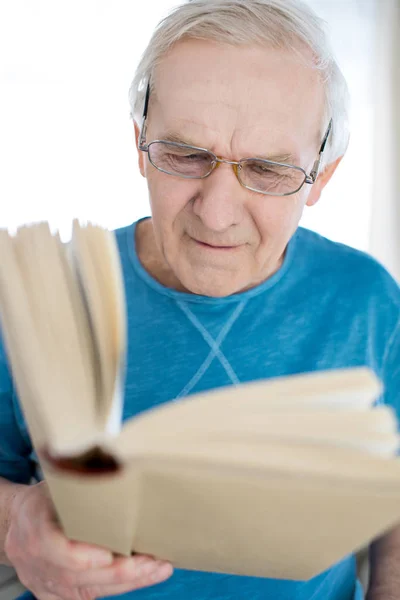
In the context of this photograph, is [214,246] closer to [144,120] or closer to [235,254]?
[235,254]

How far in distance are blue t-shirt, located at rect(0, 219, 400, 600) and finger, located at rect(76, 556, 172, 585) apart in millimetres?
433

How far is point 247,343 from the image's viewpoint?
1013 mm

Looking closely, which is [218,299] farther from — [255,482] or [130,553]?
[255,482]

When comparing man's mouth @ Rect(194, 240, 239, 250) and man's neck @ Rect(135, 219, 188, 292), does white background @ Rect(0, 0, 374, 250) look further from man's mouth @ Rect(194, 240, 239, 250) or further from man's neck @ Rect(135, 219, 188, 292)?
man's mouth @ Rect(194, 240, 239, 250)

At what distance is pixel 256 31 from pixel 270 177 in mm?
207

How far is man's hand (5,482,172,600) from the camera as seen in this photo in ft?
1.67

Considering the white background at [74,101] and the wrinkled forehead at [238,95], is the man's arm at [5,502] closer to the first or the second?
the wrinkled forehead at [238,95]

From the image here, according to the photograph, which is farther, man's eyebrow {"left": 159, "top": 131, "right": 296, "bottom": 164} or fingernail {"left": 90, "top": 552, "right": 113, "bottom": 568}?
man's eyebrow {"left": 159, "top": 131, "right": 296, "bottom": 164}

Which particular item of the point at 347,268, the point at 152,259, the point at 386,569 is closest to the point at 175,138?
the point at 152,259

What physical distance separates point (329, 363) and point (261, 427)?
68cm

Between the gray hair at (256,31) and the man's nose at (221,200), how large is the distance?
0.18 metres

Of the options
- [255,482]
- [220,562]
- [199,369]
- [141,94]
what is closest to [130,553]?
[220,562]

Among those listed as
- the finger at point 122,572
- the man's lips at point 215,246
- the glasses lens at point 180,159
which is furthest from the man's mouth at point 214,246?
the finger at point 122,572

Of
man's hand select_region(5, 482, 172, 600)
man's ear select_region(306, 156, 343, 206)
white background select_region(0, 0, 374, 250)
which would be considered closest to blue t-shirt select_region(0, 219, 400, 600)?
man's ear select_region(306, 156, 343, 206)
